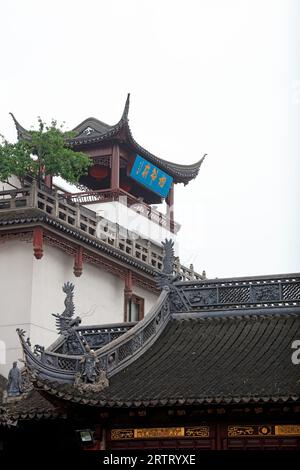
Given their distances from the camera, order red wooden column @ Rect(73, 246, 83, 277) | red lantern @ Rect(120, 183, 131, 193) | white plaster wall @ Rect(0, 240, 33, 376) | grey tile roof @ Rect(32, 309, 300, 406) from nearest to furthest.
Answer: grey tile roof @ Rect(32, 309, 300, 406) → white plaster wall @ Rect(0, 240, 33, 376) → red wooden column @ Rect(73, 246, 83, 277) → red lantern @ Rect(120, 183, 131, 193)

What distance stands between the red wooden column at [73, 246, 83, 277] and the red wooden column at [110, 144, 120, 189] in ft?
22.6

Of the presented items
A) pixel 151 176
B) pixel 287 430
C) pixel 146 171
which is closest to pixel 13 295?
pixel 146 171

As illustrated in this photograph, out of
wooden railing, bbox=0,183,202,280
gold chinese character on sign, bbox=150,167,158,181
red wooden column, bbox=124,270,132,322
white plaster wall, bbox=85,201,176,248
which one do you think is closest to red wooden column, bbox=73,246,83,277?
wooden railing, bbox=0,183,202,280

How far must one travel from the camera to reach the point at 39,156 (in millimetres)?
34500

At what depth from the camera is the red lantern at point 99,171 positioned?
42.5m

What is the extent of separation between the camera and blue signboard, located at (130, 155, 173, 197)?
42188 mm

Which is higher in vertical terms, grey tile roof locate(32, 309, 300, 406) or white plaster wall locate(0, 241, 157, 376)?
white plaster wall locate(0, 241, 157, 376)

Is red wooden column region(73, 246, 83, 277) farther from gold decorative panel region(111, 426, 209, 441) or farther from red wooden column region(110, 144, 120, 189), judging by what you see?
gold decorative panel region(111, 426, 209, 441)

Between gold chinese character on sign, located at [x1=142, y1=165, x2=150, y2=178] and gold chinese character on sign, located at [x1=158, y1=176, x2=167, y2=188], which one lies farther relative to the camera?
gold chinese character on sign, located at [x1=158, y1=176, x2=167, y2=188]

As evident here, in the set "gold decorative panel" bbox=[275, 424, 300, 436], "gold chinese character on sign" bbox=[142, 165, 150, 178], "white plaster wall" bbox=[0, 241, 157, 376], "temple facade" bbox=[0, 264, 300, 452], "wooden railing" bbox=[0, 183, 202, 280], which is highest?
"gold chinese character on sign" bbox=[142, 165, 150, 178]

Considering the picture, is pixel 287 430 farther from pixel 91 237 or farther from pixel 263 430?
pixel 91 237

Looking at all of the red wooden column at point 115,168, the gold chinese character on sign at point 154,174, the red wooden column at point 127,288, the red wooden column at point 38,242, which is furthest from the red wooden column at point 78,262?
the gold chinese character on sign at point 154,174

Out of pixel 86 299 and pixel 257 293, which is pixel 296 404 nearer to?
pixel 257 293
